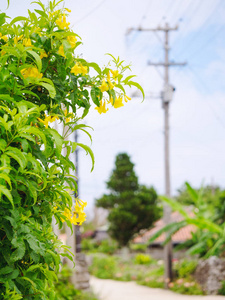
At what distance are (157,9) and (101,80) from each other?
13998 mm

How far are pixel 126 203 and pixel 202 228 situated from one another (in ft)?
34.5

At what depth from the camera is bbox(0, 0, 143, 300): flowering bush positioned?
1.45 metres

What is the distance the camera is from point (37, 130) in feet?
4.72

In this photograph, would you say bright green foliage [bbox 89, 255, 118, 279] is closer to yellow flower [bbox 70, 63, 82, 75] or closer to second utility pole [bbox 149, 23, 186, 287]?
second utility pole [bbox 149, 23, 186, 287]

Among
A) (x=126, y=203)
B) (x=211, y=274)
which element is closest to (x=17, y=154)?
(x=211, y=274)

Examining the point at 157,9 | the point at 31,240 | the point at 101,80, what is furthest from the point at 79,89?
the point at 157,9

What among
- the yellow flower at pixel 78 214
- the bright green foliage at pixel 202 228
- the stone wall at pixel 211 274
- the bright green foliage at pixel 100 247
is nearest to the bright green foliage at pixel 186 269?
the bright green foliage at pixel 202 228

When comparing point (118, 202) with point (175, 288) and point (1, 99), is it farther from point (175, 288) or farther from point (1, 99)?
point (1, 99)

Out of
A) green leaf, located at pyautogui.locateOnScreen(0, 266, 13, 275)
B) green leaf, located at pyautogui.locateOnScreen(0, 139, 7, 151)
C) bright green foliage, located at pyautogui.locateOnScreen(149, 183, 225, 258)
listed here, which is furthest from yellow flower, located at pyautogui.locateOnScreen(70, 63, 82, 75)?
bright green foliage, located at pyautogui.locateOnScreen(149, 183, 225, 258)

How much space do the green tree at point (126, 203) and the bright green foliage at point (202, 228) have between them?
27.5 feet

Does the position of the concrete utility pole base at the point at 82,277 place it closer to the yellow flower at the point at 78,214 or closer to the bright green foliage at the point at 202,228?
the bright green foliage at the point at 202,228

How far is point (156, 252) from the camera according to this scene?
2400cm

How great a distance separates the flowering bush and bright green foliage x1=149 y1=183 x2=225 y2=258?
34.0ft

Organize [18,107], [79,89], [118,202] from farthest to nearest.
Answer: [118,202] < [79,89] < [18,107]
